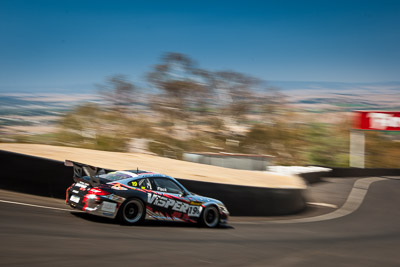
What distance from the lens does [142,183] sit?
1023cm

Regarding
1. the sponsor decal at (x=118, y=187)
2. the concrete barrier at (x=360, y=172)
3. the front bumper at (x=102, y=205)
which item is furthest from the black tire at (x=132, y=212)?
the concrete barrier at (x=360, y=172)

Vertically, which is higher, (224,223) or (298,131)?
(298,131)

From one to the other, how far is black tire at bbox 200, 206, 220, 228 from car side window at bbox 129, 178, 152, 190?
1845 millimetres

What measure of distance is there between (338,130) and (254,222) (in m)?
71.7

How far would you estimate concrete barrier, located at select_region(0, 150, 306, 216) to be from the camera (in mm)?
12445

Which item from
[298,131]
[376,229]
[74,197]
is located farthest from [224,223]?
[298,131]

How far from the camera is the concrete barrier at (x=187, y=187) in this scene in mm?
12445

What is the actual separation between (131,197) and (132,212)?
15.8 inches

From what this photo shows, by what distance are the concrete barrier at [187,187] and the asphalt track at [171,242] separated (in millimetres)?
573

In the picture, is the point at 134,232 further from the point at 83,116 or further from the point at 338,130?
the point at 338,130

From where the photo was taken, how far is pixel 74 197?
9875 mm

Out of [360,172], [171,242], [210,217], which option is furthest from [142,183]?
[360,172]

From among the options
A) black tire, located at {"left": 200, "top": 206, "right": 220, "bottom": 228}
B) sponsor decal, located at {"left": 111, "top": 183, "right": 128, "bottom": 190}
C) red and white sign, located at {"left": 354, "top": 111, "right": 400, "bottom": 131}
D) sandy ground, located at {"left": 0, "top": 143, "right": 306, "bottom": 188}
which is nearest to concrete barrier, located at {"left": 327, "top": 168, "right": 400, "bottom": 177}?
sandy ground, located at {"left": 0, "top": 143, "right": 306, "bottom": 188}

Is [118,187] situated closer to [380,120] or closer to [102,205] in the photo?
[102,205]
